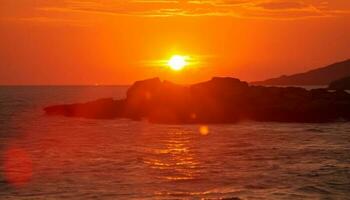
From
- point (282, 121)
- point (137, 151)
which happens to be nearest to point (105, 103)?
point (282, 121)

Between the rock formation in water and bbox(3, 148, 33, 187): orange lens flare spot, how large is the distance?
50.9 m

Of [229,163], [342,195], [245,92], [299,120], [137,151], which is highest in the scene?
[245,92]

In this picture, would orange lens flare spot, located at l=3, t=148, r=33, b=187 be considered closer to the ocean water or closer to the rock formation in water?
the ocean water

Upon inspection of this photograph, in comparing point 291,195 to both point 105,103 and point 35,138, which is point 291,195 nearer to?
point 35,138

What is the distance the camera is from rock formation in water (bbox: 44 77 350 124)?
4082 inches

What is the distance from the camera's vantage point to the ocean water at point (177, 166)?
3481 cm

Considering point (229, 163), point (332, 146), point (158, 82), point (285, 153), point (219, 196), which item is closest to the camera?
point (219, 196)

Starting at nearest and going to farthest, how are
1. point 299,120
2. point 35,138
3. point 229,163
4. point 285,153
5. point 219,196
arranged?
point 219,196, point 229,163, point 285,153, point 35,138, point 299,120

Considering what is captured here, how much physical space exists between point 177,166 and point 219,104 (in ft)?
208

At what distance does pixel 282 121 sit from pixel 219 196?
7056 cm

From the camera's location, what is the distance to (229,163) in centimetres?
4638

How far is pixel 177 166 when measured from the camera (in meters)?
46.0

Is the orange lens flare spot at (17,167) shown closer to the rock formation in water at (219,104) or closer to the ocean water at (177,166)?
the ocean water at (177,166)

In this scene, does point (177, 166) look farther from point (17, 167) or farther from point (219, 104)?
point (219, 104)
